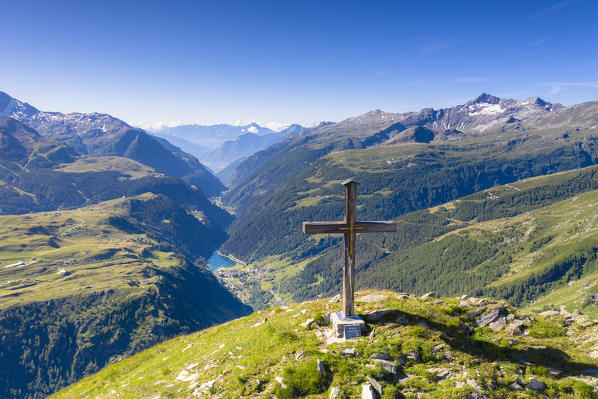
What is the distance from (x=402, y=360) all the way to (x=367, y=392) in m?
3.37

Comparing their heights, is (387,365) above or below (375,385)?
above

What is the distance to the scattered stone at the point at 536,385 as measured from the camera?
14.5 m

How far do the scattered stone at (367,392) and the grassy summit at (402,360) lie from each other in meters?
0.22

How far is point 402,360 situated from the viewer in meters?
16.2

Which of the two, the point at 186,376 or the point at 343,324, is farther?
the point at 186,376

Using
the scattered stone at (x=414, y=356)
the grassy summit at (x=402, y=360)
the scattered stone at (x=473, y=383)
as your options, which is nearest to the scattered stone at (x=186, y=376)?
the grassy summit at (x=402, y=360)

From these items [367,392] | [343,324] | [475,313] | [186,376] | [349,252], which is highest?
[349,252]

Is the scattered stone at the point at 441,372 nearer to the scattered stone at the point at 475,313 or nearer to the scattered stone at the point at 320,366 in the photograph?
the scattered stone at the point at 320,366

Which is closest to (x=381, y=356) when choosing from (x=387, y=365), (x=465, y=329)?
(x=387, y=365)

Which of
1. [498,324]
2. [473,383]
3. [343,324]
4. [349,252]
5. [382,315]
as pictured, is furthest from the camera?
[349,252]

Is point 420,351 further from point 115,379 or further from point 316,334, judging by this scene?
point 115,379

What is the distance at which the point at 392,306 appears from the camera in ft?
72.0

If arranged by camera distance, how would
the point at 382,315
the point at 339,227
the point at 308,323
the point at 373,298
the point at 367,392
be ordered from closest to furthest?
the point at 367,392 < the point at 382,315 < the point at 339,227 < the point at 308,323 < the point at 373,298

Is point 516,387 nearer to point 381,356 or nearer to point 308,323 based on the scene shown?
point 381,356
